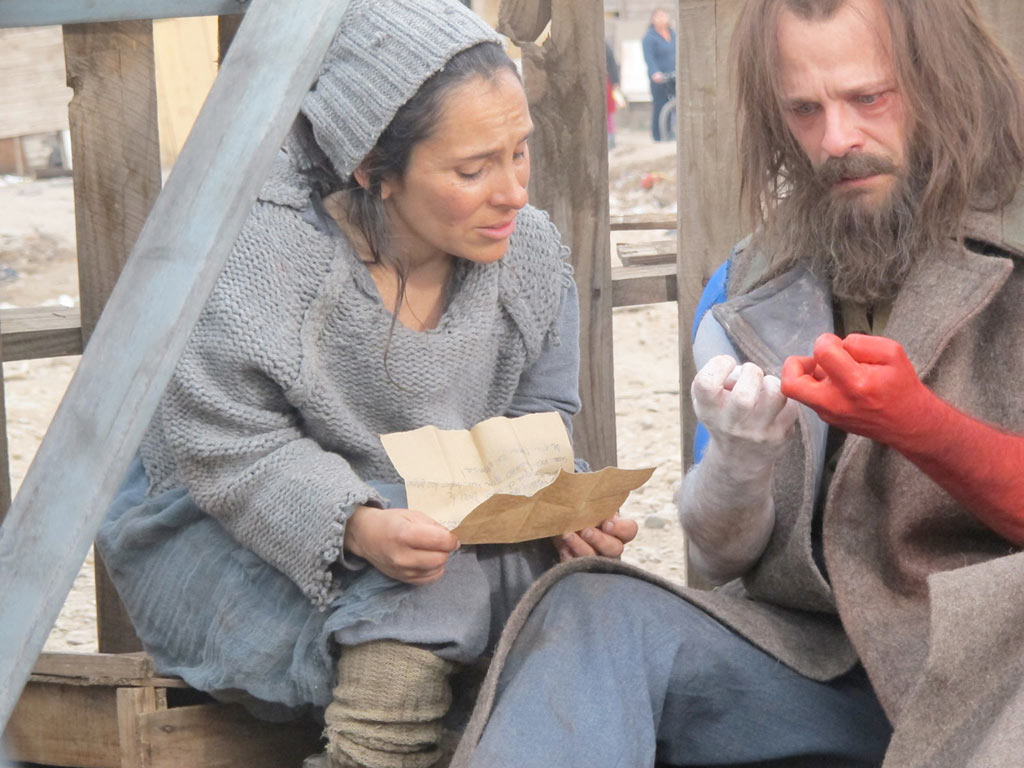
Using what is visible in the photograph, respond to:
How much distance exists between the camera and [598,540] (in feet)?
8.03

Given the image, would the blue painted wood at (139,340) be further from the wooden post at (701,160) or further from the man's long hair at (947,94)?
the wooden post at (701,160)

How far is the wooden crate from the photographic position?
243cm

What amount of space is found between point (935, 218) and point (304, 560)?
44.7 inches

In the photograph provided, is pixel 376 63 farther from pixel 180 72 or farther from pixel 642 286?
pixel 180 72

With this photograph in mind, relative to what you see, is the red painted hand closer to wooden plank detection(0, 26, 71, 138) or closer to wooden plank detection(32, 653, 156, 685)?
wooden plank detection(32, 653, 156, 685)

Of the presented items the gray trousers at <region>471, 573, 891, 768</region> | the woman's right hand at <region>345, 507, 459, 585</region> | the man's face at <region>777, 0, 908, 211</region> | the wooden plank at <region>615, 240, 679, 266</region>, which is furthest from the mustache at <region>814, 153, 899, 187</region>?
the wooden plank at <region>615, 240, 679, 266</region>

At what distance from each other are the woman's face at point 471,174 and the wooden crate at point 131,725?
2.93 feet

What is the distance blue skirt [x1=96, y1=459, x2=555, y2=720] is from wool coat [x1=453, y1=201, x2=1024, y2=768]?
152 mm

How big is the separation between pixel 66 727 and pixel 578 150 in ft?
5.03

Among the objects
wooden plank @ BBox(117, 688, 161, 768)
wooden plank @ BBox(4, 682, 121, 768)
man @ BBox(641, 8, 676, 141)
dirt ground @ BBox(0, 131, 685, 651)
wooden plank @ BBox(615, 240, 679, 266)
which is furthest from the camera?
man @ BBox(641, 8, 676, 141)

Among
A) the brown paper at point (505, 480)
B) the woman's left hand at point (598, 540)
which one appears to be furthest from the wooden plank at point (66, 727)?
the woman's left hand at point (598, 540)

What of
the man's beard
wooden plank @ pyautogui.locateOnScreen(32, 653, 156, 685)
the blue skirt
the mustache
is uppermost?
the mustache

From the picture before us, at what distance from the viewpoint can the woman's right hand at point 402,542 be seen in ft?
7.02

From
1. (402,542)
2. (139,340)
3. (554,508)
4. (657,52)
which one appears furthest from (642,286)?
(657,52)
